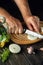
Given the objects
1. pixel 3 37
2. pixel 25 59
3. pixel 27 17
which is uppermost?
pixel 27 17

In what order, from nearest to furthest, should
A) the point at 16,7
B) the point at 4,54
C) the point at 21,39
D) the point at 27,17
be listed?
1. the point at 4,54
2. the point at 21,39
3. the point at 27,17
4. the point at 16,7

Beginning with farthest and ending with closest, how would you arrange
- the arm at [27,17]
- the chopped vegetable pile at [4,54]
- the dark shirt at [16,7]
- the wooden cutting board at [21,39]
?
Result: the dark shirt at [16,7] → the arm at [27,17] → the wooden cutting board at [21,39] → the chopped vegetable pile at [4,54]

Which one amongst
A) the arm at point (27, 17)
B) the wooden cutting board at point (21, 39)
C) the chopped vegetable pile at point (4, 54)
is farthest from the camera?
the arm at point (27, 17)

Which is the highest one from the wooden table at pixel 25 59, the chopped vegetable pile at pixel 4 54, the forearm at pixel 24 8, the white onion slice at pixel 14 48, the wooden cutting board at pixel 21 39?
the forearm at pixel 24 8

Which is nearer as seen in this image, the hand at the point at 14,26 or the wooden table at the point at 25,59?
the wooden table at the point at 25,59

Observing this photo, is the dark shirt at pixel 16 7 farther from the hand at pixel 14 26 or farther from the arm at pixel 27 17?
the hand at pixel 14 26

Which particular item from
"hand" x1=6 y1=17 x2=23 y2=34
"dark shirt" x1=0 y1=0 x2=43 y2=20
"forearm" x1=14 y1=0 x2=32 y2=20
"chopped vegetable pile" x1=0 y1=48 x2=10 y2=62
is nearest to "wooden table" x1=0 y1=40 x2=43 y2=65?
"chopped vegetable pile" x1=0 y1=48 x2=10 y2=62

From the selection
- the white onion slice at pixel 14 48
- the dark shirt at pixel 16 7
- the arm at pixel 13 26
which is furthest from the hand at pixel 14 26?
the dark shirt at pixel 16 7

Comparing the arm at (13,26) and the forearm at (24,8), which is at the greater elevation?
the forearm at (24,8)

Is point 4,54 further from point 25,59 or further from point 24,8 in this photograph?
point 24,8

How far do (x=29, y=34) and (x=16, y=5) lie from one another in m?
0.34

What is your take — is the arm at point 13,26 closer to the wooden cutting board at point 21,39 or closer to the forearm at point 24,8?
the wooden cutting board at point 21,39

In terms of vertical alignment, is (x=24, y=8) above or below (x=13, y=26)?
above

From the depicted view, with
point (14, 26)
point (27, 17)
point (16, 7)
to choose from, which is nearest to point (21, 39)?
point (14, 26)
